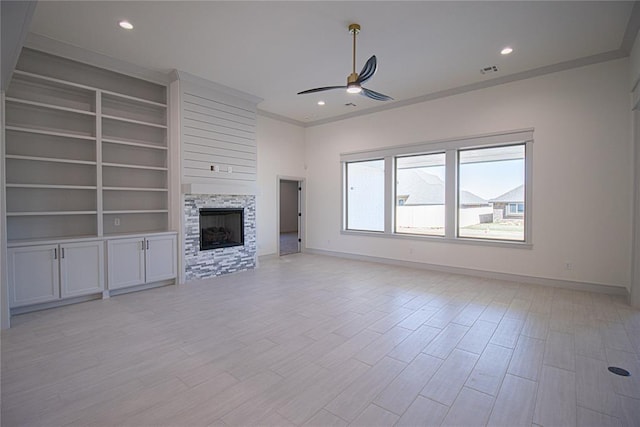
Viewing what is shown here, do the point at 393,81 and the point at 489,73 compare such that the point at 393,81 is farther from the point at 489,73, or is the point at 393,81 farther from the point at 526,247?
the point at 526,247

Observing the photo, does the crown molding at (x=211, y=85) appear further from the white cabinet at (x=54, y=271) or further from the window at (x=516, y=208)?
the window at (x=516, y=208)

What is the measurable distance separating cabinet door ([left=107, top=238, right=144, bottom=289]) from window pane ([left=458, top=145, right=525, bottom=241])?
573 centimetres

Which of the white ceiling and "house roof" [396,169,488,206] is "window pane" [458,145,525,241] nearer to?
"house roof" [396,169,488,206]

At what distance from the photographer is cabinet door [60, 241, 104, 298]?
13.6 ft

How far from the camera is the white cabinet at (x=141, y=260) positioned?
15.1 feet

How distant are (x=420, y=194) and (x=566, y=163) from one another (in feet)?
8.32

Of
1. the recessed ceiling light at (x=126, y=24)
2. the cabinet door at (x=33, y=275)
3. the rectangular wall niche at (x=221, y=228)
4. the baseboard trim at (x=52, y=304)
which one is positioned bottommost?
the baseboard trim at (x=52, y=304)

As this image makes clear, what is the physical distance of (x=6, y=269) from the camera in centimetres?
354

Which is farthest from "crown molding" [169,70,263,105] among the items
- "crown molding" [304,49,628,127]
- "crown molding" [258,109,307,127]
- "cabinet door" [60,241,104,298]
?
"cabinet door" [60,241,104,298]

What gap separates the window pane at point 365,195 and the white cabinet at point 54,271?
526 centimetres

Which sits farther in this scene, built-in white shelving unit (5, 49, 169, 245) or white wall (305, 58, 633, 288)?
white wall (305, 58, 633, 288)

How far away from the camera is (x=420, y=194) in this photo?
6773mm

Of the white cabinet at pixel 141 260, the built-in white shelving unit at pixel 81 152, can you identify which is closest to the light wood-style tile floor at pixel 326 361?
the white cabinet at pixel 141 260

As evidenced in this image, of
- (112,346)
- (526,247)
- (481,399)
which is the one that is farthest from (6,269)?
(526,247)
